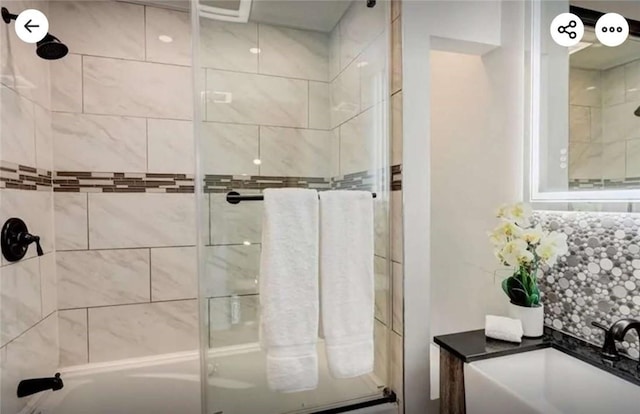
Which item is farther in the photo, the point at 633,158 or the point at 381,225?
the point at 381,225

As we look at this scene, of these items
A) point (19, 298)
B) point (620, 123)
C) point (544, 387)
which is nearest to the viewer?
point (544, 387)

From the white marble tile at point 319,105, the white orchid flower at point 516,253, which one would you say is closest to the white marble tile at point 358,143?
the white marble tile at point 319,105

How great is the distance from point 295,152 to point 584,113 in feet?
4.03

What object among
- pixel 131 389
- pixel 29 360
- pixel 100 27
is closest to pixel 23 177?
pixel 29 360

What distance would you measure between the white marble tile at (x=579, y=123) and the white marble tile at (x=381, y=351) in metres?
1.15

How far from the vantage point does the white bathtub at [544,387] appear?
1.02 metres

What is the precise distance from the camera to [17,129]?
1475mm

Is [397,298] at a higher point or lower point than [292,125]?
lower

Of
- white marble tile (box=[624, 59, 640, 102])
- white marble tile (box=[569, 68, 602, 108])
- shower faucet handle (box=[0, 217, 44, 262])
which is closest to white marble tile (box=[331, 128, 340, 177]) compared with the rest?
white marble tile (box=[569, 68, 602, 108])

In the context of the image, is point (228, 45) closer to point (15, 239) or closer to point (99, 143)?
point (99, 143)

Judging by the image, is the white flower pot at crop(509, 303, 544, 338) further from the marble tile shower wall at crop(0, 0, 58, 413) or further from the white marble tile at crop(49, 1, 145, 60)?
the white marble tile at crop(49, 1, 145, 60)

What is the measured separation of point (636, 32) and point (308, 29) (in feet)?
4.37

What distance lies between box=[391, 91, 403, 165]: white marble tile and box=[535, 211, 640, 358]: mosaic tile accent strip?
70 centimetres

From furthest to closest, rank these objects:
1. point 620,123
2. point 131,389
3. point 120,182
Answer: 1. point 120,182
2. point 131,389
3. point 620,123
